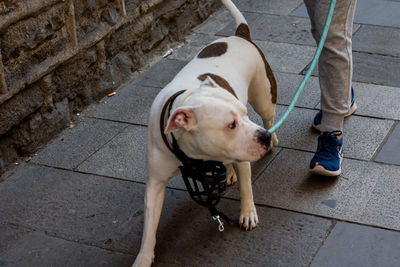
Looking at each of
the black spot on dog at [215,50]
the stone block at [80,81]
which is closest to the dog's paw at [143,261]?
the black spot on dog at [215,50]

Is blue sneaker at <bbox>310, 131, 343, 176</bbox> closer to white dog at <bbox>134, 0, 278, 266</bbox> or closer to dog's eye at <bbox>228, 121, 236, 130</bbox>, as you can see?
white dog at <bbox>134, 0, 278, 266</bbox>

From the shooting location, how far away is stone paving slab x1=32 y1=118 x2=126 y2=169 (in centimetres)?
458

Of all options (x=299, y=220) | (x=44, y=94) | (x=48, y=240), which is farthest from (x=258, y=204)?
(x=44, y=94)

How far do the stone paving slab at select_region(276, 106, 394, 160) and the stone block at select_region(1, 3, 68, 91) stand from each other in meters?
1.76

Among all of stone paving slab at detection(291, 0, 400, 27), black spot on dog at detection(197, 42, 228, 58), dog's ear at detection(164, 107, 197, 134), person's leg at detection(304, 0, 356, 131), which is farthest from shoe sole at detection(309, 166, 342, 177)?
stone paving slab at detection(291, 0, 400, 27)

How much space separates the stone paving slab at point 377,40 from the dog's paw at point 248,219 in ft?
9.44

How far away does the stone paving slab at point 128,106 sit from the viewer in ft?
16.8

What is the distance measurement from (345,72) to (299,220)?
3.37 ft

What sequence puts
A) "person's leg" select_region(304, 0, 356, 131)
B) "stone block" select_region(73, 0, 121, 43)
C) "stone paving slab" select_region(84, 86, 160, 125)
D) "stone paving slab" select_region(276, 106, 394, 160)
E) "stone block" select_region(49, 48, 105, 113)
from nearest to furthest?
"person's leg" select_region(304, 0, 356, 131)
"stone paving slab" select_region(276, 106, 394, 160)
"stone block" select_region(49, 48, 105, 113)
"stone block" select_region(73, 0, 121, 43)
"stone paving slab" select_region(84, 86, 160, 125)

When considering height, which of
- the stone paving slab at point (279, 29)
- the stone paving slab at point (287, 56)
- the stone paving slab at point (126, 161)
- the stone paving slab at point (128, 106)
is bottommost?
the stone paving slab at point (279, 29)

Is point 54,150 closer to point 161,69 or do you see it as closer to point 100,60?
point 100,60

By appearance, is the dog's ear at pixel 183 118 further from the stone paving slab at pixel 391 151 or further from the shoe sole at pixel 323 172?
the stone paving slab at pixel 391 151

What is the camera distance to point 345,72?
415 centimetres

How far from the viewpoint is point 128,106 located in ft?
17.4
